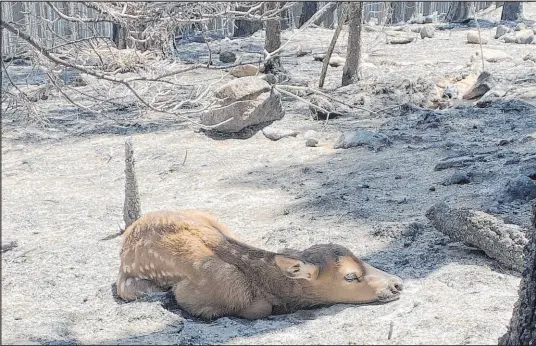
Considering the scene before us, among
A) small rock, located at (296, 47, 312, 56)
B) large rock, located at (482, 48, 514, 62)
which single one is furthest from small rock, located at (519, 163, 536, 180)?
small rock, located at (296, 47, 312, 56)

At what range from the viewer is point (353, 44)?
12.8 m

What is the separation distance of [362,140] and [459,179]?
8.39ft

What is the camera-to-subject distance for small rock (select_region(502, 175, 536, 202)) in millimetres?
6234

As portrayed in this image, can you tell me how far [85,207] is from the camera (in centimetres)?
812

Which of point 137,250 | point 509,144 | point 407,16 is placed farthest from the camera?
point 407,16

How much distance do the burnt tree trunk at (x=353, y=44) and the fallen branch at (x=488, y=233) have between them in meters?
7.60

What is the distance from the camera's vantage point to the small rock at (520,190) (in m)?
6.23

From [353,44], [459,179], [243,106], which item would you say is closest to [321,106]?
[243,106]

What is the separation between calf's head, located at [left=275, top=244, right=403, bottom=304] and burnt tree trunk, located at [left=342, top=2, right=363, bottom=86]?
8334 millimetres

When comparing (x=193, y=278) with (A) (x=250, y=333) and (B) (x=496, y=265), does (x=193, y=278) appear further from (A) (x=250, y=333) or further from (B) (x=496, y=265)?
(B) (x=496, y=265)

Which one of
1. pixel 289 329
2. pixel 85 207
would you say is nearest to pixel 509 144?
pixel 85 207

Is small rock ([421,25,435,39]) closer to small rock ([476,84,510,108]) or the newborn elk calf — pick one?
small rock ([476,84,510,108])

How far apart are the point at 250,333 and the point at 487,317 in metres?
1.29

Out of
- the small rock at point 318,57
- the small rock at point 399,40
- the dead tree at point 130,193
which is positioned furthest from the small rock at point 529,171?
the small rock at point 399,40
